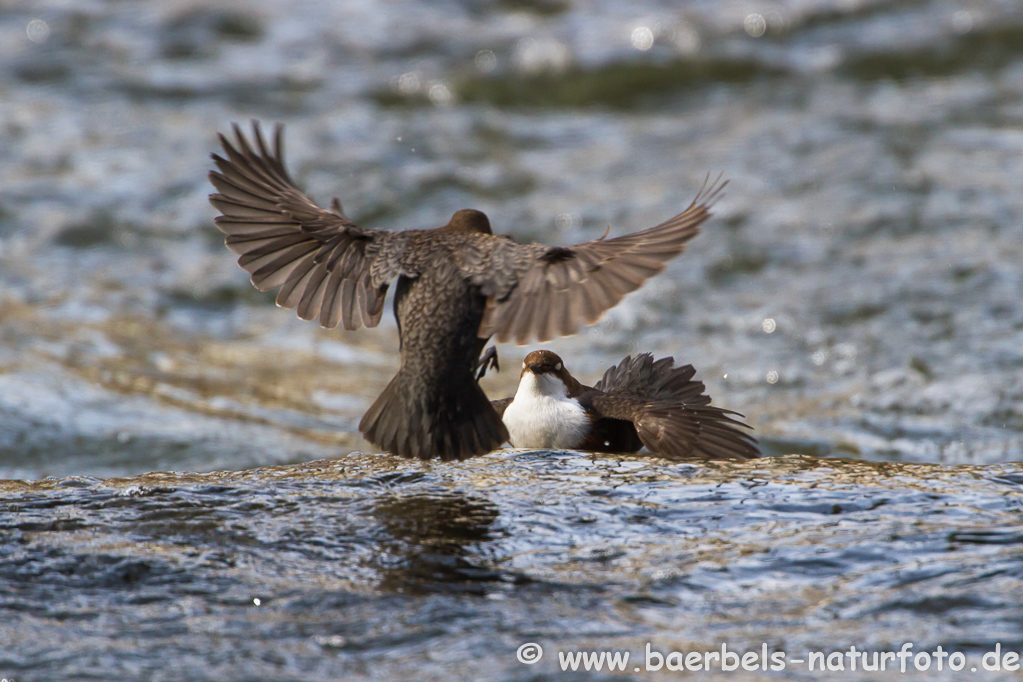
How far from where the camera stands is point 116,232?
10492 millimetres

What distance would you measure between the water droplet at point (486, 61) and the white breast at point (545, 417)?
899 centimetres

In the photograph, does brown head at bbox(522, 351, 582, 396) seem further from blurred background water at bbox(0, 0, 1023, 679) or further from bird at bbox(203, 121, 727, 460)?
bird at bbox(203, 121, 727, 460)

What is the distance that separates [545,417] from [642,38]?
9.81 meters

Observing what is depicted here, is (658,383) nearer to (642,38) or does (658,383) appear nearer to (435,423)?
(435,423)

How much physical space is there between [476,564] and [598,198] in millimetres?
7919

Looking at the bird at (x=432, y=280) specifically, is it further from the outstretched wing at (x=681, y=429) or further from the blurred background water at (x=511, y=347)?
the outstretched wing at (x=681, y=429)

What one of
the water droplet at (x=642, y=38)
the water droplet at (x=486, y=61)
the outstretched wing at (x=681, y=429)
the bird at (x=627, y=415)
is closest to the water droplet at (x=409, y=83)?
the water droplet at (x=486, y=61)

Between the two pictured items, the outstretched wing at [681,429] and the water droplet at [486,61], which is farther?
the water droplet at [486,61]

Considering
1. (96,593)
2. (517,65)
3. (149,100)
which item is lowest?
(96,593)

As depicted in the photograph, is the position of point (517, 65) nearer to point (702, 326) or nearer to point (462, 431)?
point (702, 326)

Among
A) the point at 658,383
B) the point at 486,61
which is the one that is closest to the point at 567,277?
the point at 658,383

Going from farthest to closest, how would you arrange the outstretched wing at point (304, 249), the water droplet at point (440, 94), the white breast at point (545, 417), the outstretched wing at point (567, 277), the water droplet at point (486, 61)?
the water droplet at point (486, 61) < the water droplet at point (440, 94) < the white breast at point (545, 417) < the outstretched wing at point (304, 249) < the outstretched wing at point (567, 277)

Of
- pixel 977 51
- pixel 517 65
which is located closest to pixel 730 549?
pixel 517 65

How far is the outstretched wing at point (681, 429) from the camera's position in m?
4.48
